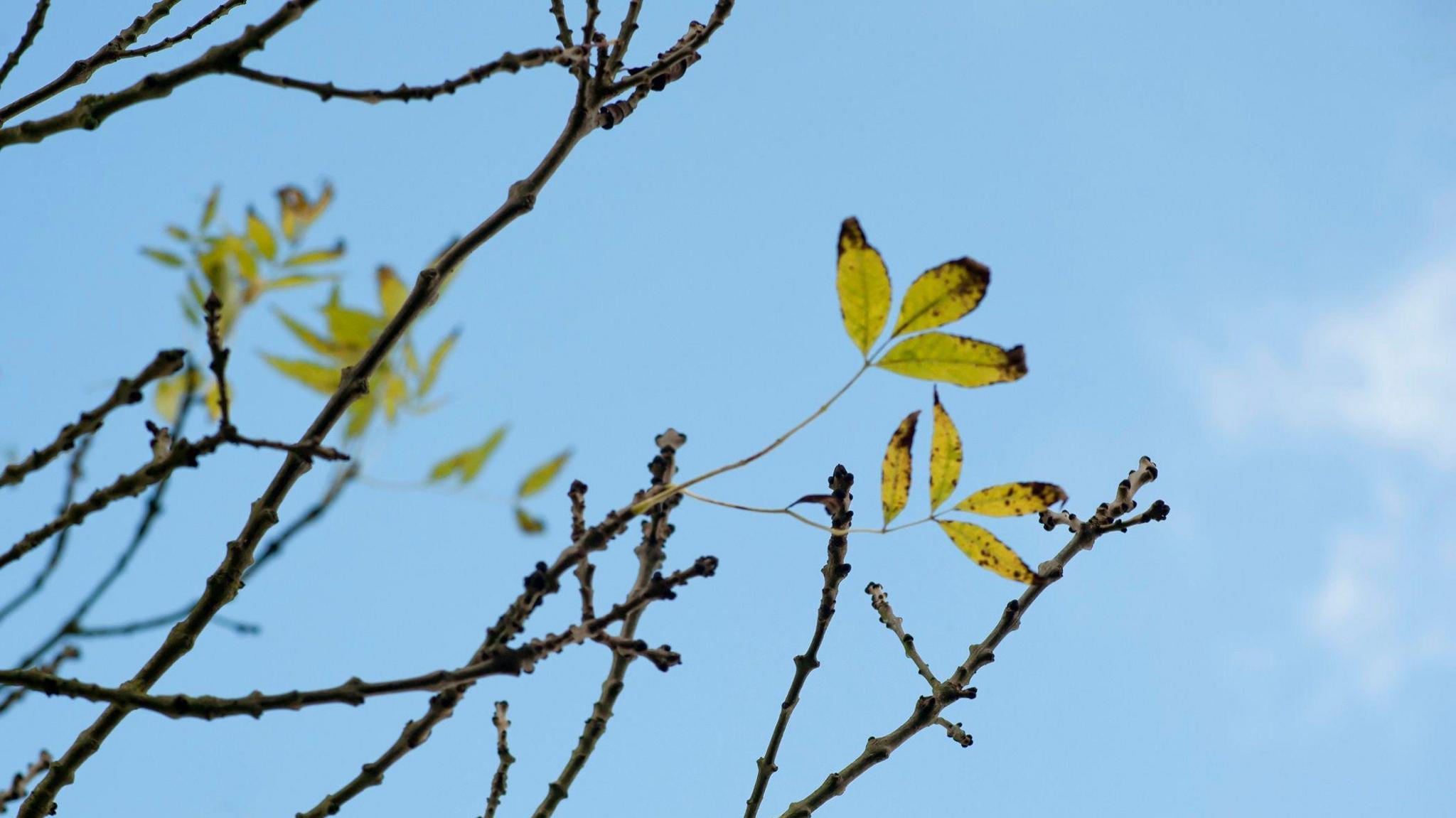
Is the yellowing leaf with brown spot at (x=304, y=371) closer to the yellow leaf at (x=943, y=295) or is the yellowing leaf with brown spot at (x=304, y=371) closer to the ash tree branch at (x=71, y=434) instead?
the ash tree branch at (x=71, y=434)

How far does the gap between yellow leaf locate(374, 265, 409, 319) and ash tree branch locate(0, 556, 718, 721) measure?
605 mm

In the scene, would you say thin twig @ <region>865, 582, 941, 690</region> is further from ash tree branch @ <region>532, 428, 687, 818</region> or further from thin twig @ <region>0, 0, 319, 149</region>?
thin twig @ <region>0, 0, 319, 149</region>

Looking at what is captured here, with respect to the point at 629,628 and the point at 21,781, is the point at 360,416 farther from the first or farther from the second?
the point at 21,781

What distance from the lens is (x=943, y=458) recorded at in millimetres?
1354

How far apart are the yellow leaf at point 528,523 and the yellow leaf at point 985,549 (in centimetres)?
55

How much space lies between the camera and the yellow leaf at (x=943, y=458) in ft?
4.42

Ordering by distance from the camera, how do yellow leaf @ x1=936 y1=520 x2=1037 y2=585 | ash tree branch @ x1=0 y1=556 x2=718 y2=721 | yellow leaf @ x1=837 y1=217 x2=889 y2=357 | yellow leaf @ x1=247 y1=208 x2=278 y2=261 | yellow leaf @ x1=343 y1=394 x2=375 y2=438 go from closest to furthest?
1. ash tree branch @ x1=0 y1=556 x2=718 y2=721
2. yellow leaf @ x1=837 y1=217 x2=889 y2=357
3. yellow leaf @ x1=936 y1=520 x2=1037 y2=585
4. yellow leaf @ x1=343 y1=394 x2=375 y2=438
5. yellow leaf @ x1=247 y1=208 x2=278 y2=261

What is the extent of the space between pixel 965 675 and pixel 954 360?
31.8 inches

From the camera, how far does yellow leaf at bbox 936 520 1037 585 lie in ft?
4.20

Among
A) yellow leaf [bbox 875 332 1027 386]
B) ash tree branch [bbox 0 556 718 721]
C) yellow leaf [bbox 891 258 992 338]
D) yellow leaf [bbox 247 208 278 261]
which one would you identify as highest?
yellow leaf [bbox 247 208 278 261]

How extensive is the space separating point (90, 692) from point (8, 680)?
0.40 ft

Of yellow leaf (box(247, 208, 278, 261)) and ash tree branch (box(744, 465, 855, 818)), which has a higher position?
yellow leaf (box(247, 208, 278, 261))

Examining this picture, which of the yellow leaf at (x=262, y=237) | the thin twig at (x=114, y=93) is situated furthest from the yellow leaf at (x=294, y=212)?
the thin twig at (x=114, y=93)

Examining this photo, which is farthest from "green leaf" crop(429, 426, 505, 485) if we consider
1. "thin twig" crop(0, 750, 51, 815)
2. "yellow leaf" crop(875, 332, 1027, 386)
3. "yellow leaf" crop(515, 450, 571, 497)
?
"thin twig" crop(0, 750, 51, 815)
